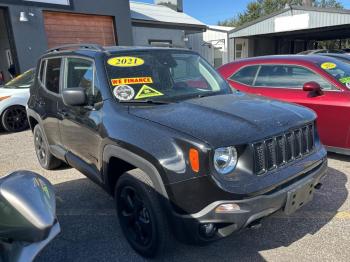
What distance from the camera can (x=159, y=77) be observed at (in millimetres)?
3502

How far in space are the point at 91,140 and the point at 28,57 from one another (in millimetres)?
9467

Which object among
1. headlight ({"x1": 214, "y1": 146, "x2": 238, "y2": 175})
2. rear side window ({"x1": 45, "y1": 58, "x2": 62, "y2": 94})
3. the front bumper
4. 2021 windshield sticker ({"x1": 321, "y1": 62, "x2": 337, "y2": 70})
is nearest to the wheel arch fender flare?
the front bumper

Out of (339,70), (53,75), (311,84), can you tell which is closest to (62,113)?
(53,75)

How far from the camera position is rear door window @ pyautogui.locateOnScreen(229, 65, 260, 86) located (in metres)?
5.73

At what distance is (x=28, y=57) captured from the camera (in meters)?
11.5

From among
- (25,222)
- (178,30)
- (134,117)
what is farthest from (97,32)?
(25,222)

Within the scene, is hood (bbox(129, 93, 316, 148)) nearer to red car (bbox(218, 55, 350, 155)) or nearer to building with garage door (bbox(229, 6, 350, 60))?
red car (bbox(218, 55, 350, 155))

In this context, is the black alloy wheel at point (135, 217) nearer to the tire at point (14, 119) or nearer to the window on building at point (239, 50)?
the tire at point (14, 119)

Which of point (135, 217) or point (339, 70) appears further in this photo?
point (339, 70)

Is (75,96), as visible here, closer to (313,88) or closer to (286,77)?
(313,88)

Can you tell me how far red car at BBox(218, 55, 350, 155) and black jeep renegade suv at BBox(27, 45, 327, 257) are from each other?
5.32ft

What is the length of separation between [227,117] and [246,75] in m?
3.34

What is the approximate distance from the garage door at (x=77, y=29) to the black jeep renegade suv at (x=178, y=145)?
29.7 feet

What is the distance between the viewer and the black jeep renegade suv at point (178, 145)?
7.76 feet
